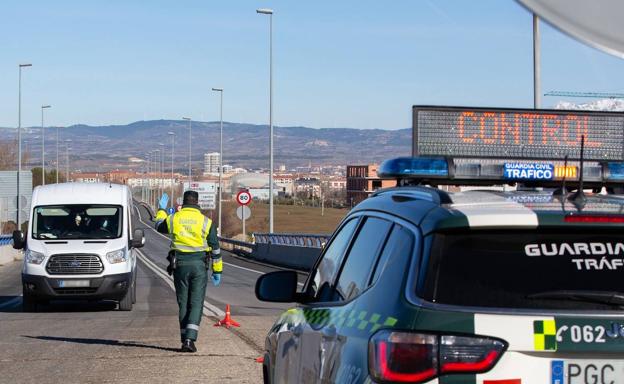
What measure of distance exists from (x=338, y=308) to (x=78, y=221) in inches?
636

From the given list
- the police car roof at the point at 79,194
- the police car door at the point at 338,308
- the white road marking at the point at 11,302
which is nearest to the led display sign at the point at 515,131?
the police car door at the point at 338,308

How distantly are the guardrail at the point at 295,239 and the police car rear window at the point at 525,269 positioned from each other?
1148 inches

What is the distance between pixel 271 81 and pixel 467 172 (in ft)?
146

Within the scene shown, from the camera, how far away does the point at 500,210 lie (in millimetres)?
3936

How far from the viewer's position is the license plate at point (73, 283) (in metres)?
19.3

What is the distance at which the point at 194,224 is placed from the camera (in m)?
12.6

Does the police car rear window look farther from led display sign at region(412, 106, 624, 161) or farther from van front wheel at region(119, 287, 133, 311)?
van front wheel at region(119, 287, 133, 311)

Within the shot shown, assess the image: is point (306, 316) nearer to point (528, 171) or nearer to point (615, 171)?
point (528, 171)

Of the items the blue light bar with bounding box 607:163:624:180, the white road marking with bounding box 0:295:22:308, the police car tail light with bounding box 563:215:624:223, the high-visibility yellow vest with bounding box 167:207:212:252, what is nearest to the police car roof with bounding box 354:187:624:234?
the police car tail light with bounding box 563:215:624:223

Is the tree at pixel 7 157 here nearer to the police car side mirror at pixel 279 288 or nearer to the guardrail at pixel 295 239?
the guardrail at pixel 295 239

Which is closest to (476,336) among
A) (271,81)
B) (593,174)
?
(593,174)

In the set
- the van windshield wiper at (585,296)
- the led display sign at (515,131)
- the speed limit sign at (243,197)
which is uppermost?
Result: the led display sign at (515,131)

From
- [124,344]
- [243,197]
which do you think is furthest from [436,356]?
[243,197]

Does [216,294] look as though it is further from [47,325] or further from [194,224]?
[194,224]
